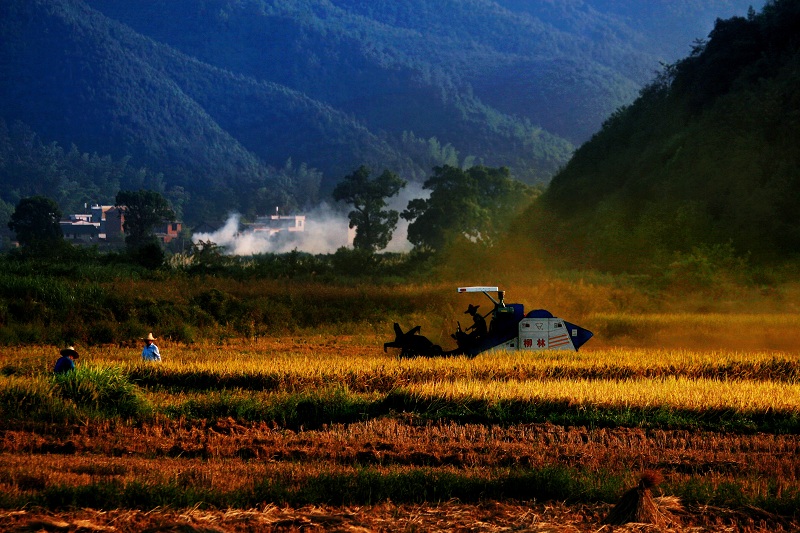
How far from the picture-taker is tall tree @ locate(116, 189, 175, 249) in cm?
11256

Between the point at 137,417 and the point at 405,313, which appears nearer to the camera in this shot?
the point at 137,417

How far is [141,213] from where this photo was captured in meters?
113

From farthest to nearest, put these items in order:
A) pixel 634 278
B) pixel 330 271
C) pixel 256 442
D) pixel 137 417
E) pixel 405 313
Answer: pixel 330 271
pixel 634 278
pixel 405 313
pixel 137 417
pixel 256 442

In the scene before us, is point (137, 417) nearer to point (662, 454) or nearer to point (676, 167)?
point (662, 454)

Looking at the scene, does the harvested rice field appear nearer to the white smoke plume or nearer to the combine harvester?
the combine harvester

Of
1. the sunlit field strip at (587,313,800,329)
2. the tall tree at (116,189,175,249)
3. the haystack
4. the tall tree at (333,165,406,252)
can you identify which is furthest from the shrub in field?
the tall tree at (116,189,175,249)

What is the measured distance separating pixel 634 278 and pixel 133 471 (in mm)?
A: 36847

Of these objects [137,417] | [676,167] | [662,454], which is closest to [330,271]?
[676,167]

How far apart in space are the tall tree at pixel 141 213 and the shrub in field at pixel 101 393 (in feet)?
317

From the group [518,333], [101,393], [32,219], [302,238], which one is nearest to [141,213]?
[32,219]

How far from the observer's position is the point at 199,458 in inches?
558

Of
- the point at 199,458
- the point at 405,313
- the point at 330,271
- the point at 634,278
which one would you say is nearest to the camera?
the point at 199,458

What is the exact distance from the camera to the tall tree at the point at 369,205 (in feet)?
365

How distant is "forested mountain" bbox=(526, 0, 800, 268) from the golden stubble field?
92.4ft
